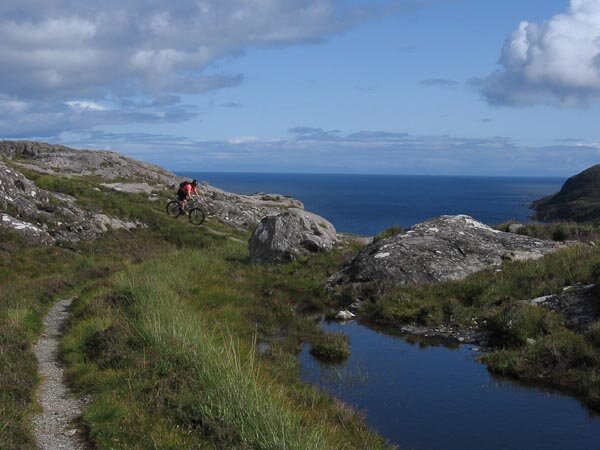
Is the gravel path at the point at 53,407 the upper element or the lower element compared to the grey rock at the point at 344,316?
upper

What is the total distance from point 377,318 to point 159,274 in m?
8.73

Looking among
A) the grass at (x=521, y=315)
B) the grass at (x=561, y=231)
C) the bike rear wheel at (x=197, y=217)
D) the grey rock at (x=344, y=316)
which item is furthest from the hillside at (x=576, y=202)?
the grey rock at (x=344, y=316)

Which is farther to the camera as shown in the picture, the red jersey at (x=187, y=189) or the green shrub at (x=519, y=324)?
the red jersey at (x=187, y=189)

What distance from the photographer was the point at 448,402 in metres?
13.9

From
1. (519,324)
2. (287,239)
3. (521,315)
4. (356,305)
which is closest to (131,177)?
(287,239)

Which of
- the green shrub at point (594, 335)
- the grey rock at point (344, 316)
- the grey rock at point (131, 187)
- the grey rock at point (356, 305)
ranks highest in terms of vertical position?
the grey rock at point (131, 187)

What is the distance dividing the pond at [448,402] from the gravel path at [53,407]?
565 centimetres

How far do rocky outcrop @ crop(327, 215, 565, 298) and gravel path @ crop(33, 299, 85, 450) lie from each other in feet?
40.5

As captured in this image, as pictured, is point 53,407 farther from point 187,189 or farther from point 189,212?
point 189,212

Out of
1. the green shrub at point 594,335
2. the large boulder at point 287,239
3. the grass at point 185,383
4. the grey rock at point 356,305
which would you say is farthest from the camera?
the large boulder at point 287,239

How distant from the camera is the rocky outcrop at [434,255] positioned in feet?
80.3

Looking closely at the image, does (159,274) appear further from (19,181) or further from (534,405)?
(19,181)

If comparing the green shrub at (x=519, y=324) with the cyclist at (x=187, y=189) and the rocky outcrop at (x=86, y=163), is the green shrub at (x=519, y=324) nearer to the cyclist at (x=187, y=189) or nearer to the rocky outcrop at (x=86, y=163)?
the cyclist at (x=187, y=189)

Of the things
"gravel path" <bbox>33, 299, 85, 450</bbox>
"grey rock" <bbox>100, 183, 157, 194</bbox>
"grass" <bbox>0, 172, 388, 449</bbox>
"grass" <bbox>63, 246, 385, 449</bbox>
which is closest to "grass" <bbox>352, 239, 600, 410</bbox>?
"grass" <bbox>0, 172, 388, 449</bbox>
